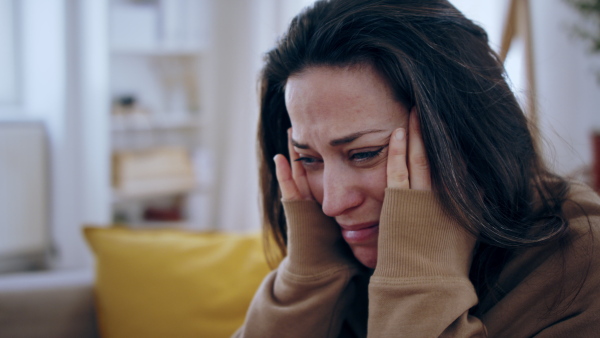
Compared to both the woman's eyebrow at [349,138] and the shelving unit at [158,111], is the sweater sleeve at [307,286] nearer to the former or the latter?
the woman's eyebrow at [349,138]

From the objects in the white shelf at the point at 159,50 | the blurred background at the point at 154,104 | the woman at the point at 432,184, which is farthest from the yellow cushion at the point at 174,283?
the white shelf at the point at 159,50

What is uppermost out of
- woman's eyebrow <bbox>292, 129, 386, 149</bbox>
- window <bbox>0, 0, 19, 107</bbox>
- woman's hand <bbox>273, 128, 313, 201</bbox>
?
window <bbox>0, 0, 19, 107</bbox>

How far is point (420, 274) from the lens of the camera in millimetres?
A: 813

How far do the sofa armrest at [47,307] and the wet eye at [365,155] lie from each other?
34.5 inches

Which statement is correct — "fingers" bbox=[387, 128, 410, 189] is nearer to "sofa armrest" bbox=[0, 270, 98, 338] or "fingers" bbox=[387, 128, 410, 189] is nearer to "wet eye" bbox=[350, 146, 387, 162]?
"wet eye" bbox=[350, 146, 387, 162]

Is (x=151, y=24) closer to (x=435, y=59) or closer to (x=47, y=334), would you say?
(x=47, y=334)

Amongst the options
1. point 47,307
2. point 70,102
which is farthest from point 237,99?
point 47,307

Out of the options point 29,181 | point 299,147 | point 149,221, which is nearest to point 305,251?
point 299,147

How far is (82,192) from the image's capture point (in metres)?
2.47

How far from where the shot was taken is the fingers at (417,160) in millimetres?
852

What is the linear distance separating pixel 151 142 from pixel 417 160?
269cm

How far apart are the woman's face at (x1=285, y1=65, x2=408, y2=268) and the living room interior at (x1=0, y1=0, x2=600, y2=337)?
1.00ft

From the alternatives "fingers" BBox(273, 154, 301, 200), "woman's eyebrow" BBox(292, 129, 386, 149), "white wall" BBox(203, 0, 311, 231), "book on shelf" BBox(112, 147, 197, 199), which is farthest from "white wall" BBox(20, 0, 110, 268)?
"woman's eyebrow" BBox(292, 129, 386, 149)

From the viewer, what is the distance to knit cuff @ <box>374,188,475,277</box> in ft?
2.69
